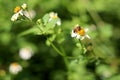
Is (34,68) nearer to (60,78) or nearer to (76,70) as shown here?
(60,78)

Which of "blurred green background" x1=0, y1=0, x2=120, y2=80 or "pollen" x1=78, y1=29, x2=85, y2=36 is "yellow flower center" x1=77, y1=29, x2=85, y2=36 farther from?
"blurred green background" x1=0, y1=0, x2=120, y2=80

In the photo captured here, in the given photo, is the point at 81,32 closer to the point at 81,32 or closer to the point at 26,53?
the point at 81,32

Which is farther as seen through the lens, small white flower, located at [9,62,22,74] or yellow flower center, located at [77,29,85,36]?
small white flower, located at [9,62,22,74]

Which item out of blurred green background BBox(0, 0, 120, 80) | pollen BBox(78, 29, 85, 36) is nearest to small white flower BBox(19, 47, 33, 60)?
blurred green background BBox(0, 0, 120, 80)

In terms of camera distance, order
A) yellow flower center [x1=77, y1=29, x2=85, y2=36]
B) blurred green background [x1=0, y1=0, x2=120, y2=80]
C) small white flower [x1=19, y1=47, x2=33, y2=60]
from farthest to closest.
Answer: small white flower [x1=19, y1=47, x2=33, y2=60] < blurred green background [x1=0, y1=0, x2=120, y2=80] < yellow flower center [x1=77, y1=29, x2=85, y2=36]

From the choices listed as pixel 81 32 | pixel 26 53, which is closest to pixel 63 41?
pixel 26 53

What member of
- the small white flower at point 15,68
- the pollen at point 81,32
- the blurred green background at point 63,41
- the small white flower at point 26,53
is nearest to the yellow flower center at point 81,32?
the pollen at point 81,32
